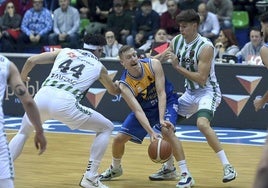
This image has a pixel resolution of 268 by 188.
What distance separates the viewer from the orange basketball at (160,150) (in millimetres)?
7219

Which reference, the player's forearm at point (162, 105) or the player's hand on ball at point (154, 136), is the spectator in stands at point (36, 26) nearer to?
the player's forearm at point (162, 105)

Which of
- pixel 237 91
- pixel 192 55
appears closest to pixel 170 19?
pixel 237 91

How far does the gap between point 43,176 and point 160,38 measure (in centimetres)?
634

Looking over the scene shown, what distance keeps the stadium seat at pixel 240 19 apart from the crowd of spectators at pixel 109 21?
25 cm

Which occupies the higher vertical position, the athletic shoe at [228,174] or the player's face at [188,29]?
the player's face at [188,29]

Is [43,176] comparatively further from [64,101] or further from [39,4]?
[39,4]

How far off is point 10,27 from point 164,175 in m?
9.13

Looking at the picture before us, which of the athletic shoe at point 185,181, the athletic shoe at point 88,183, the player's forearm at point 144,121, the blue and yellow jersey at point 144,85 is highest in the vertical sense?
the blue and yellow jersey at point 144,85

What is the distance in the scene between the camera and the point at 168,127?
25.1 feet

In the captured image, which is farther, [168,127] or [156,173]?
[156,173]

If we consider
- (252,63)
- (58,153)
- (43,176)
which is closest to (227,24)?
(252,63)

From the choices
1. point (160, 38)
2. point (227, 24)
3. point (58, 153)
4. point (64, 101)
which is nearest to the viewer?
point (64, 101)

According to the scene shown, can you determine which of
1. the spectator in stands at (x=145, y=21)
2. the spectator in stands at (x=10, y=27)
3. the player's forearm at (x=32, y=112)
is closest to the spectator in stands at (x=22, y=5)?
the spectator in stands at (x=10, y=27)

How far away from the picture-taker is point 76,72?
7.41 m
